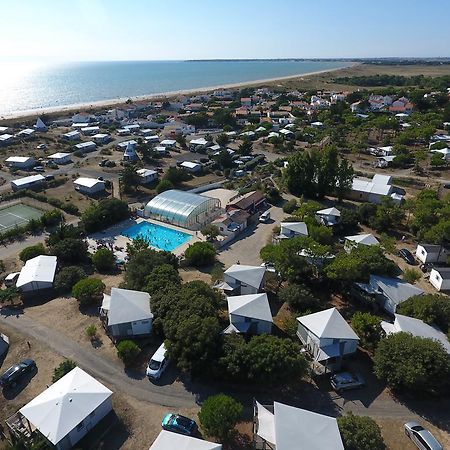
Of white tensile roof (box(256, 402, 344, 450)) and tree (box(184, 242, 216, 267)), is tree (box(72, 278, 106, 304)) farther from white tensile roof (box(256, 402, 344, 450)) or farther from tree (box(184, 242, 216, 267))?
white tensile roof (box(256, 402, 344, 450))

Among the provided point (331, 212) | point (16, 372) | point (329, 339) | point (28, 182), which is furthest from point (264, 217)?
point (28, 182)

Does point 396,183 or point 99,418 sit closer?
point 99,418

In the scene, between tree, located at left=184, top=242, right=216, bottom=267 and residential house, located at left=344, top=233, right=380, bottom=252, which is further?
tree, located at left=184, top=242, right=216, bottom=267

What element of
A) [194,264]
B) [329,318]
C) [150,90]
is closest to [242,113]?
[194,264]

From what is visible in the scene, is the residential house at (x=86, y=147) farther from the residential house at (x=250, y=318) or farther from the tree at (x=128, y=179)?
the residential house at (x=250, y=318)

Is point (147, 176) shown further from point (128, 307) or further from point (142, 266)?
point (128, 307)

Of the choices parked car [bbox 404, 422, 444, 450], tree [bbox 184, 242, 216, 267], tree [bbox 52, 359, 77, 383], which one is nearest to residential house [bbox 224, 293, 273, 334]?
parked car [bbox 404, 422, 444, 450]

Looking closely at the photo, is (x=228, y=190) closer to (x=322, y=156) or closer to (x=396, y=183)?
(x=322, y=156)
